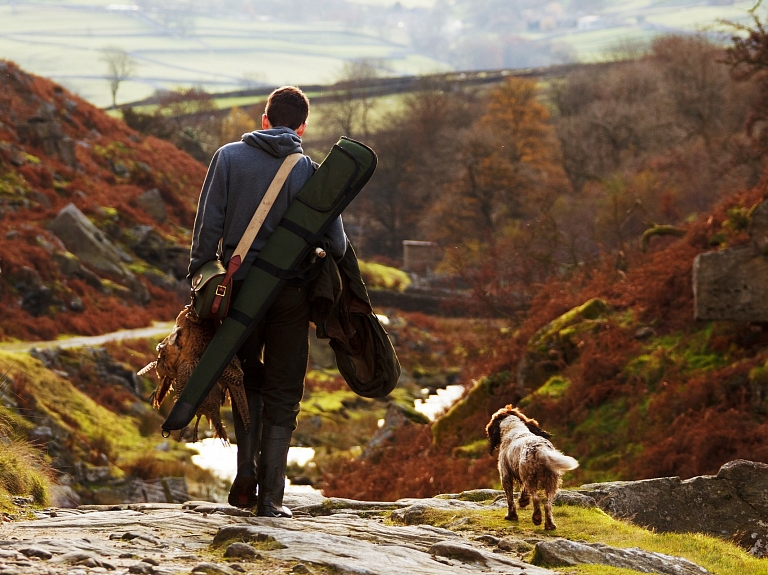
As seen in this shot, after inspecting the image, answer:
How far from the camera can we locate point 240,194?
22.0 ft

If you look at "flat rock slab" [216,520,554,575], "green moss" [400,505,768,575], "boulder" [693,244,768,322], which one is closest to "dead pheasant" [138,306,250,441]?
"flat rock slab" [216,520,554,575]

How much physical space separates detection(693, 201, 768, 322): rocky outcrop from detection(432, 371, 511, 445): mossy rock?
16.4ft

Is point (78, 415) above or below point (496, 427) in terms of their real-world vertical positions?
above

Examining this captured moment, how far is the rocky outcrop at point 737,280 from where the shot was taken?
14578mm

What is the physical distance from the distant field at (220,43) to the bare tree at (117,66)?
1211 mm

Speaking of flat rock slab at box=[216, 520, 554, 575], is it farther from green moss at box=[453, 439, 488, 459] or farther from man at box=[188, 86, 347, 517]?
green moss at box=[453, 439, 488, 459]

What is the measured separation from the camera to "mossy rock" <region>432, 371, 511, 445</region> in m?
19.0

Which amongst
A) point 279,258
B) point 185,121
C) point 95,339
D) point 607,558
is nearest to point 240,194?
point 279,258

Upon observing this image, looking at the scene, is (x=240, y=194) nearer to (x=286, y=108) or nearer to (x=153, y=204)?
(x=286, y=108)

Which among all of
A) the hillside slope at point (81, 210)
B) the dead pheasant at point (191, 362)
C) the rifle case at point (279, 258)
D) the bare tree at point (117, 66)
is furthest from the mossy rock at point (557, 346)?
the bare tree at point (117, 66)

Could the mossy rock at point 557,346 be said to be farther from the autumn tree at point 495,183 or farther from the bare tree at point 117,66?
the bare tree at point 117,66

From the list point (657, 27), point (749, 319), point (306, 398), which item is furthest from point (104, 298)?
point (657, 27)

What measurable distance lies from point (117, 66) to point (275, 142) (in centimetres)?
9923

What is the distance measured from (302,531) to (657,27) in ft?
427
